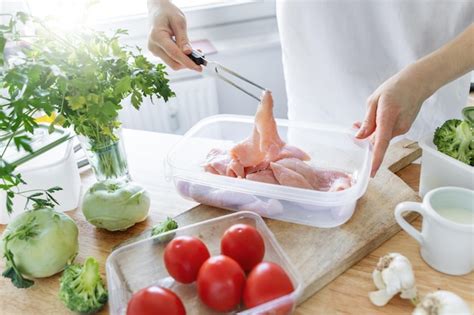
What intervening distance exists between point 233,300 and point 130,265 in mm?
242

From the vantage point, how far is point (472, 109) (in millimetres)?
987

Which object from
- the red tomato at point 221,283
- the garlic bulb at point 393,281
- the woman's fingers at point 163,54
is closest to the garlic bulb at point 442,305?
the garlic bulb at point 393,281

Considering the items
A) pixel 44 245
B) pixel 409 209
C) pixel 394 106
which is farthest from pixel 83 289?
pixel 394 106

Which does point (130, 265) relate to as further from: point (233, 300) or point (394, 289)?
point (394, 289)

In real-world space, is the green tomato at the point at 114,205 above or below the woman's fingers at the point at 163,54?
below

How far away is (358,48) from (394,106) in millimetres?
441

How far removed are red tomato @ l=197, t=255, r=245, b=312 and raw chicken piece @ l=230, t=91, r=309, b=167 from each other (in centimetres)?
33

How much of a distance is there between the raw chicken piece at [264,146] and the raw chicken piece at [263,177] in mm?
37

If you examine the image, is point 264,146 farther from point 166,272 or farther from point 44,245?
point 44,245

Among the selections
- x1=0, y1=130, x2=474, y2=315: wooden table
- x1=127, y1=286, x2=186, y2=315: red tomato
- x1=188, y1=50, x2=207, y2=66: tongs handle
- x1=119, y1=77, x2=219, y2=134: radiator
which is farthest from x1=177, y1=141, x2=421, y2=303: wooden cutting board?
x1=119, y1=77, x2=219, y2=134: radiator

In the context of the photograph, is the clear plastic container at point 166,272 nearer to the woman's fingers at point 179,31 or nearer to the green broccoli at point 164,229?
the green broccoli at point 164,229

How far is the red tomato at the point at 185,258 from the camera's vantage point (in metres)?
0.77

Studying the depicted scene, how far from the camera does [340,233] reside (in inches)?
35.2

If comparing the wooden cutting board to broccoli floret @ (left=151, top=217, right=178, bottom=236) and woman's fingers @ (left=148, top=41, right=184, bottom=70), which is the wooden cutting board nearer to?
broccoli floret @ (left=151, top=217, right=178, bottom=236)
